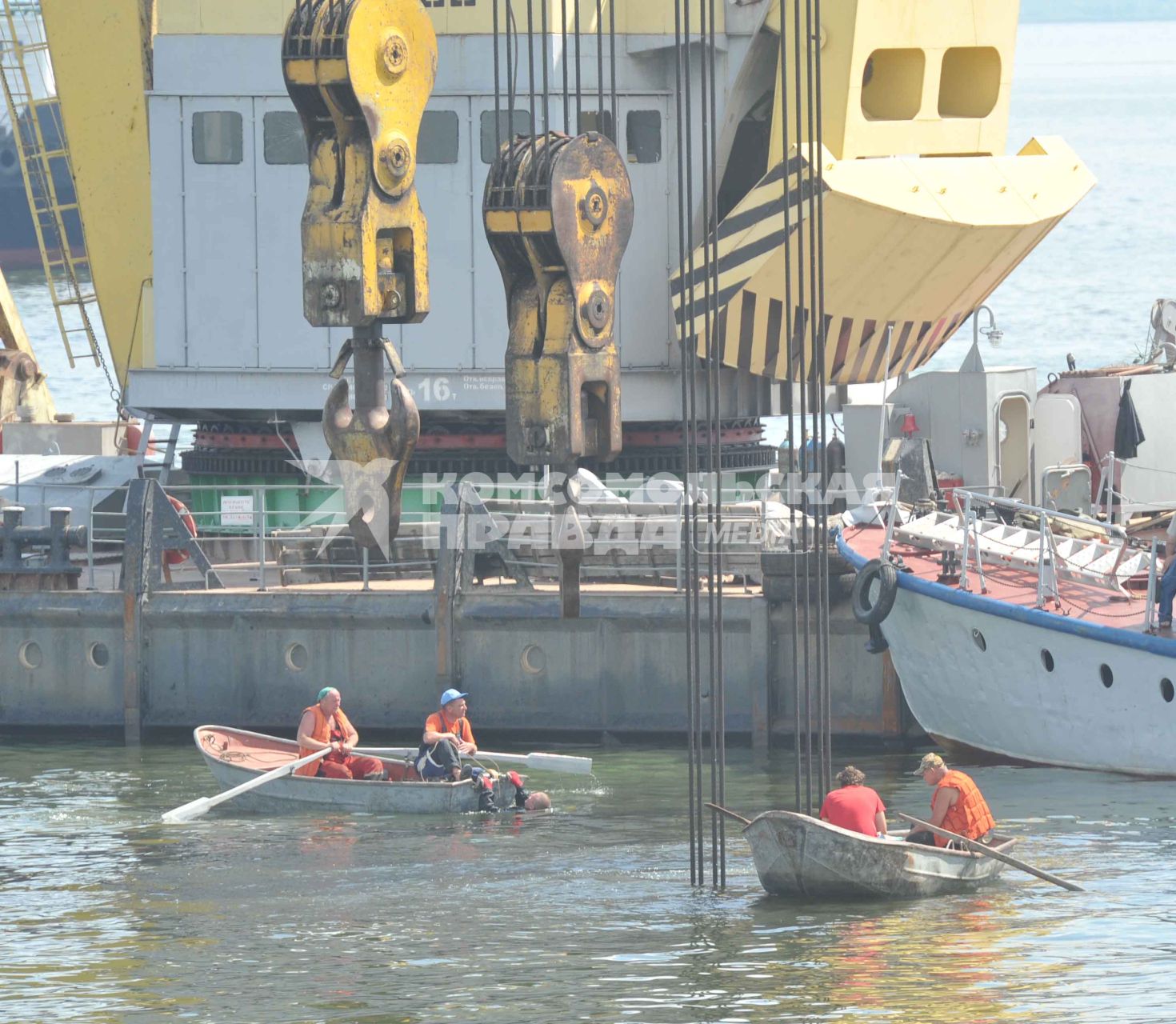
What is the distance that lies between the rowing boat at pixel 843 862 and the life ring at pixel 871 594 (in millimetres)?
5964

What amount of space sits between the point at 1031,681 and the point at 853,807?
640 centimetres

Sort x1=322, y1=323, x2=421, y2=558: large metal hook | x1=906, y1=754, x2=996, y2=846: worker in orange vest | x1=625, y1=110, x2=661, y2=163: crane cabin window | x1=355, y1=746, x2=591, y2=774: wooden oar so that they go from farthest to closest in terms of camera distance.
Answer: x1=625, y1=110, x2=661, y2=163: crane cabin window → x1=355, y1=746, x2=591, y2=774: wooden oar → x1=906, y1=754, x2=996, y2=846: worker in orange vest → x1=322, y1=323, x2=421, y2=558: large metal hook

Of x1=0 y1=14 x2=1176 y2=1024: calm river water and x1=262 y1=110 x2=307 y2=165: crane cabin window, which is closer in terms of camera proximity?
x1=0 y1=14 x2=1176 y2=1024: calm river water

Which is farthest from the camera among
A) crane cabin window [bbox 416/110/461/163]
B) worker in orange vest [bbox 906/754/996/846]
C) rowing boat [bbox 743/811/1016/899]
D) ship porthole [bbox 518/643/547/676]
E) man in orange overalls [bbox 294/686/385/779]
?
crane cabin window [bbox 416/110/461/163]

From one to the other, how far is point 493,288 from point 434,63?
16830 mm

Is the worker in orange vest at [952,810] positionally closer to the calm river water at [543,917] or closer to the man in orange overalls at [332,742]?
the calm river water at [543,917]

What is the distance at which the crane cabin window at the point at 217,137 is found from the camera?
114ft

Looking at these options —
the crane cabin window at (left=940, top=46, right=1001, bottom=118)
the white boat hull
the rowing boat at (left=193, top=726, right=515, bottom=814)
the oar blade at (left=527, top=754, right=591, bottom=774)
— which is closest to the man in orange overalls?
the rowing boat at (left=193, top=726, right=515, bottom=814)

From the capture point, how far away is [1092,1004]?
19.0 meters

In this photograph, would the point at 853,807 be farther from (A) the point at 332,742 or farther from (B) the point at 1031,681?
(A) the point at 332,742

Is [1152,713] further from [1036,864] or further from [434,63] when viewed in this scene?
[434,63]

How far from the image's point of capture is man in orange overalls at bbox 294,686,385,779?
28.3 m

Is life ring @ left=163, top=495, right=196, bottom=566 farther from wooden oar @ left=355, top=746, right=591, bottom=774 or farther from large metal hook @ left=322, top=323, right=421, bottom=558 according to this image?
large metal hook @ left=322, top=323, right=421, bottom=558

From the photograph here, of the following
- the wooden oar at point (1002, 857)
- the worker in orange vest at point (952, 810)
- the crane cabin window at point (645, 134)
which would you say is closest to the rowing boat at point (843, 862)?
the wooden oar at point (1002, 857)
